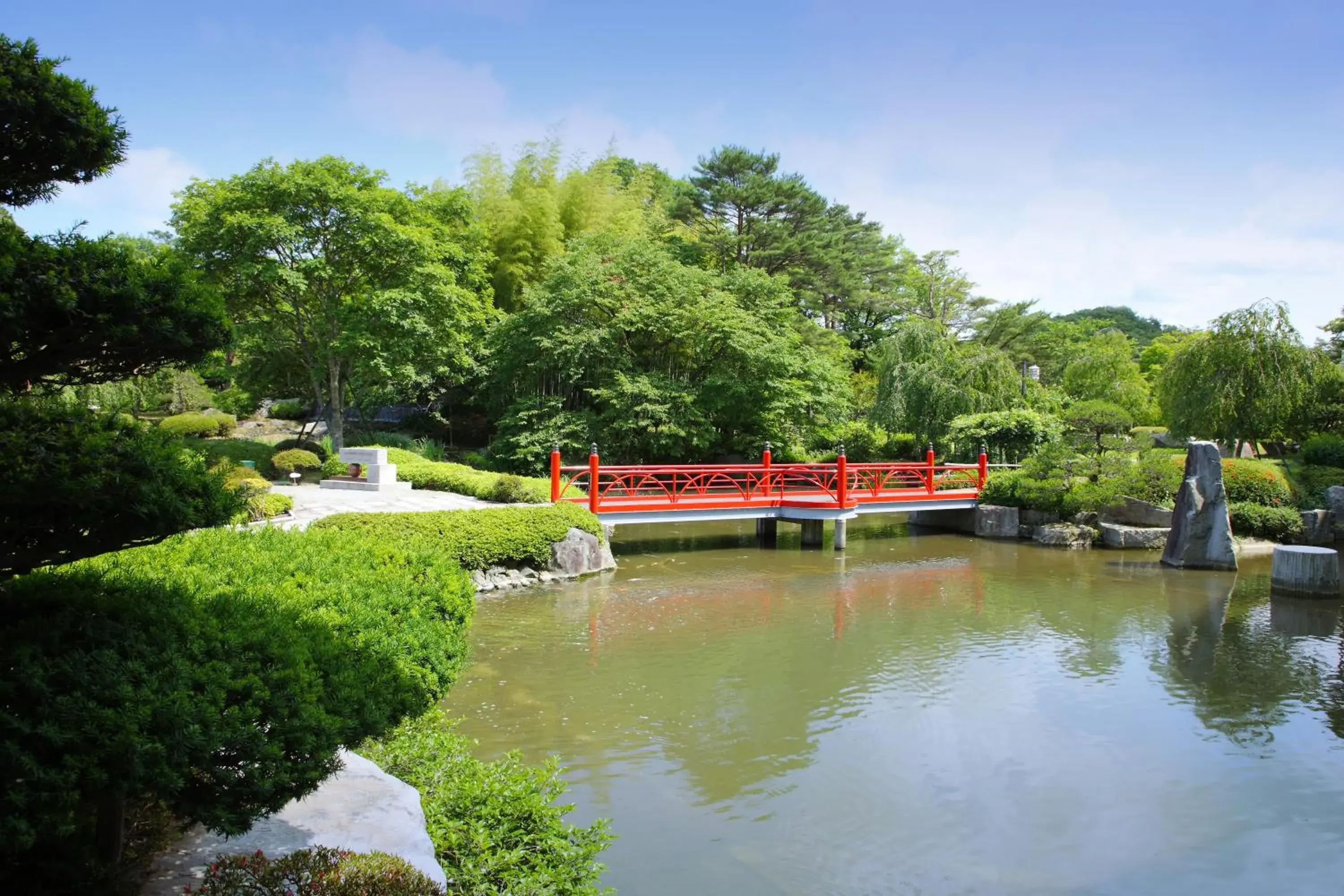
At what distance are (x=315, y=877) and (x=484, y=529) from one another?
920 cm

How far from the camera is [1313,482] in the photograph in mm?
18516

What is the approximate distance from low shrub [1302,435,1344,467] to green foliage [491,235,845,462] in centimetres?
1088

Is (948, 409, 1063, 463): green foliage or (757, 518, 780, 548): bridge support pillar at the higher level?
(948, 409, 1063, 463): green foliage

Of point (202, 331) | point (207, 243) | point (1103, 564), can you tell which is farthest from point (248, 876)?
point (207, 243)

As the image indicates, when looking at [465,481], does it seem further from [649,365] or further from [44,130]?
[44,130]

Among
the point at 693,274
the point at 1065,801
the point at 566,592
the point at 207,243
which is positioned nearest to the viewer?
the point at 1065,801

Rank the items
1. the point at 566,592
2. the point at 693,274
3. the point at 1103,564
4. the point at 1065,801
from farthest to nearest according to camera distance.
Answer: the point at 693,274 < the point at 1103,564 < the point at 566,592 < the point at 1065,801

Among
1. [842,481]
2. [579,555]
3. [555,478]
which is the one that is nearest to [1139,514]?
[842,481]

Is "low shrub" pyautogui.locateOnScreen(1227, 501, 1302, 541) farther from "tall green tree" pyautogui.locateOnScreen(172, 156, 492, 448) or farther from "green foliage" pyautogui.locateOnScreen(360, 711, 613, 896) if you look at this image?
"tall green tree" pyautogui.locateOnScreen(172, 156, 492, 448)

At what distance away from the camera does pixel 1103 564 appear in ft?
50.5

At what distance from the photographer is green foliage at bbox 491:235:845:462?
2159 cm

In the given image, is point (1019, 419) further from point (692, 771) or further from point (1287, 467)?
point (692, 771)

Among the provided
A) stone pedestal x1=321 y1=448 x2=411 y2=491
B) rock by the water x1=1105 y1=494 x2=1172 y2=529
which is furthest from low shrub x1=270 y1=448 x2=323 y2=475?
rock by the water x1=1105 y1=494 x2=1172 y2=529

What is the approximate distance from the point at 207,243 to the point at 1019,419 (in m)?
19.2
